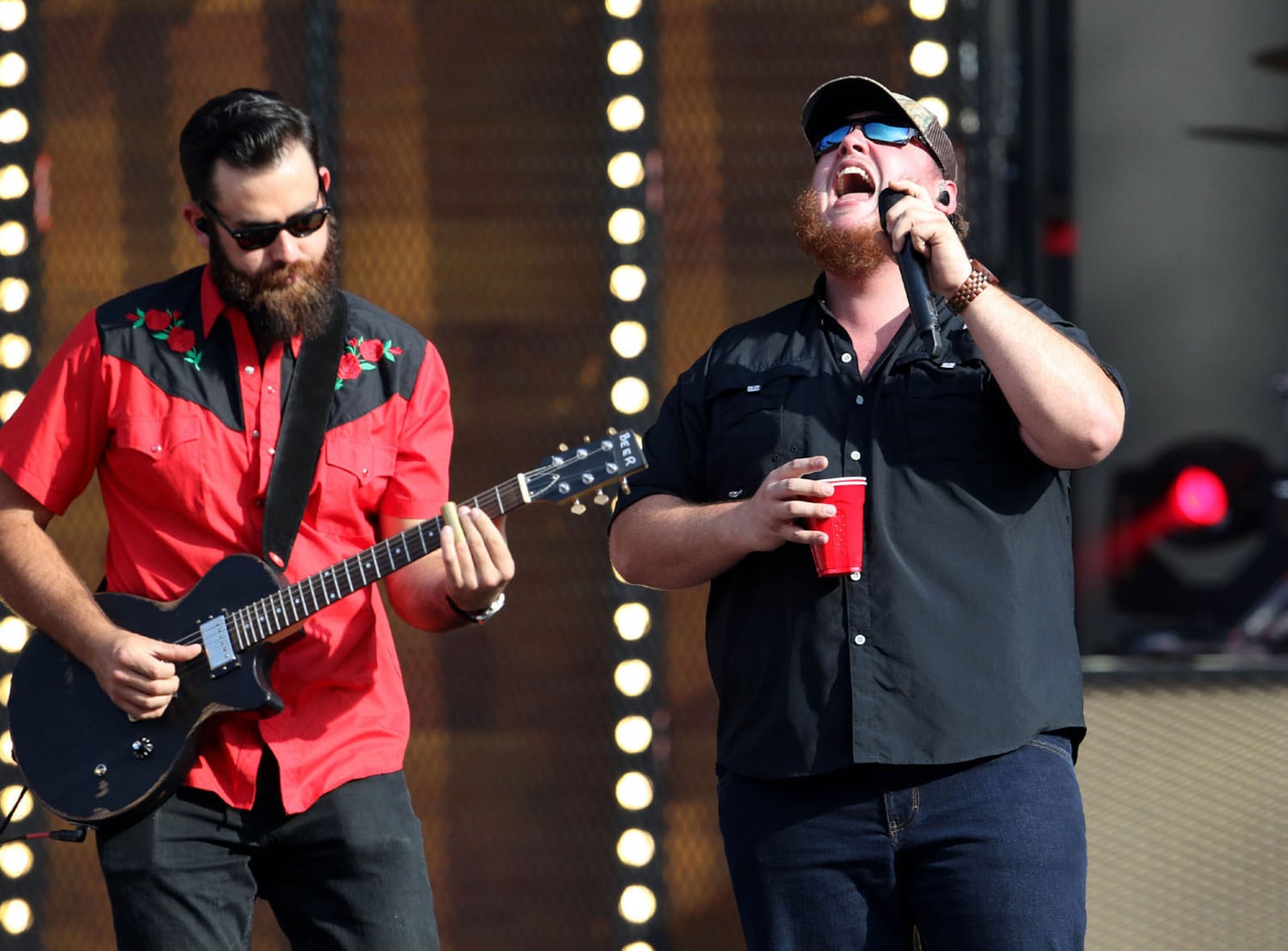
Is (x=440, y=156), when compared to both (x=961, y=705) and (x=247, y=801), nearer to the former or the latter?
(x=247, y=801)

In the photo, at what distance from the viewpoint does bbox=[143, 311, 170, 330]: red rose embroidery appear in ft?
8.25

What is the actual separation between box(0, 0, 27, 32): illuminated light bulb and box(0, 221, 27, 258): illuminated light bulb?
49 centimetres

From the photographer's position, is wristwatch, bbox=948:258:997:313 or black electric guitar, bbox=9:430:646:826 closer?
wristwatch, bbox=948:258:997:313

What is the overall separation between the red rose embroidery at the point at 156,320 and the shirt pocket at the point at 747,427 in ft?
3.09

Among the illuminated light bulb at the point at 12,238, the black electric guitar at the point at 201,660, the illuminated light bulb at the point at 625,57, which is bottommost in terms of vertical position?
the black electric guitar at the point at 201,660

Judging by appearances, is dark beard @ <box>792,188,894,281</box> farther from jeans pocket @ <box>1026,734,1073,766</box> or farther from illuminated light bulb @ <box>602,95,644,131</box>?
illuminated light bulb @ <box>602,95,644,131</box>

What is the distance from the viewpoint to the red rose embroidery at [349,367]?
2.53 m

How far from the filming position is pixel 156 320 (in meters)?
2.52

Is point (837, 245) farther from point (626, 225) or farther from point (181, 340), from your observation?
point (626, 225)

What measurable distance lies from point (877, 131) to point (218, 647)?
4.38ft

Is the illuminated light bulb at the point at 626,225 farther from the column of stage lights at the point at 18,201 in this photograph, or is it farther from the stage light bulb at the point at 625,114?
the column of stage lights at the point at 18,201

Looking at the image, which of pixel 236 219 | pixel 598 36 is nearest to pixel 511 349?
pixel 598 36

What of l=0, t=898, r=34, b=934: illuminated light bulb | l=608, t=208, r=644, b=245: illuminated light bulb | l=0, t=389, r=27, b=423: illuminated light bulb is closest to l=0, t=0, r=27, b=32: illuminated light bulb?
l=0, t=389, r=27, b=423: illuminated light bulb

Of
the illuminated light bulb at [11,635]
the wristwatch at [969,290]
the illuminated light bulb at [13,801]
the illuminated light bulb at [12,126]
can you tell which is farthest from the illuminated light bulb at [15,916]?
the wristwatch at [969,290]
